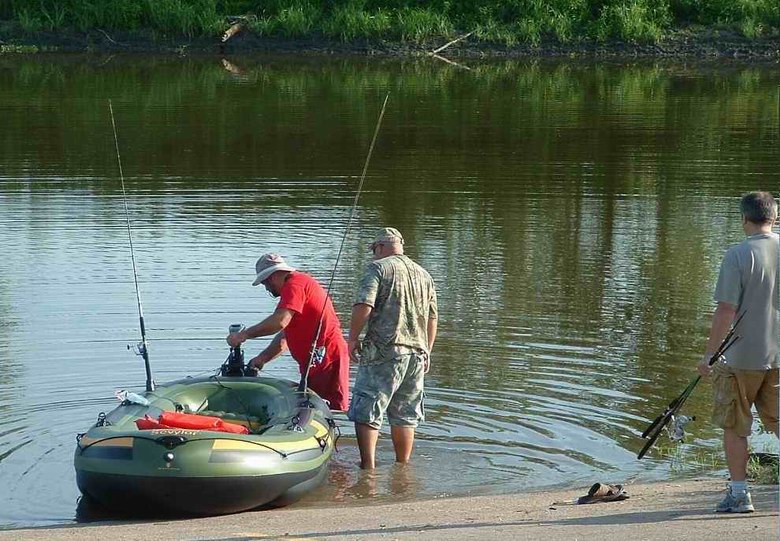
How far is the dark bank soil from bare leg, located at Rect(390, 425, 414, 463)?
3781 centimetres

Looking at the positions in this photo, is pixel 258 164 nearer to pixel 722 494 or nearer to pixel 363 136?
pixel 363 136

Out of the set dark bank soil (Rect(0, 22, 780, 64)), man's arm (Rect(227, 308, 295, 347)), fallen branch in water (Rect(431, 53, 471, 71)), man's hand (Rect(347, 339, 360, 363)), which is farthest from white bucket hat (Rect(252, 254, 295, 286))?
dark bank soil (Rect(0, 22, 780, 64))

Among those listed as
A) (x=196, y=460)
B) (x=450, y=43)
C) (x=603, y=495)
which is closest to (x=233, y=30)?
(x=450, y=43)

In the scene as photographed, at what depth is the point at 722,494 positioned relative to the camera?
772 centimetres

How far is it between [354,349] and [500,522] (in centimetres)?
198

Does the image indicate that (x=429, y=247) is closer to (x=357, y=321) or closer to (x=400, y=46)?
(x=357, y=321)

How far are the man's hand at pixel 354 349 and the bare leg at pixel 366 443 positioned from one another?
1.46 feet

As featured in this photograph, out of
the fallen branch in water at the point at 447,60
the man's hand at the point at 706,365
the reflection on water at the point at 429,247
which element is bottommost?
the reflection on water at the point at 429,247

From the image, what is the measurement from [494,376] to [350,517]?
3802 millimetres

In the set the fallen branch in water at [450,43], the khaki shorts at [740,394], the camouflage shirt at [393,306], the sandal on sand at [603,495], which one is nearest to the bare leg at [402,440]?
the camouflage shirt at [393,306]

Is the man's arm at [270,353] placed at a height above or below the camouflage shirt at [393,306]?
below

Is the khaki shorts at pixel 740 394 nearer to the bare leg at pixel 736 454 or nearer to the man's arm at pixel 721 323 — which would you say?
the bare leg at pixel 736 454

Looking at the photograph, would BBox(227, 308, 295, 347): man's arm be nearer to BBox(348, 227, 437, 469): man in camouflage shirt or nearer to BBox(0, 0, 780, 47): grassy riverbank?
BBox(348, 227, 437, 469): man in camouflage shirt

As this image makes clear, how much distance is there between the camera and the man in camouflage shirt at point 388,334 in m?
8.91
